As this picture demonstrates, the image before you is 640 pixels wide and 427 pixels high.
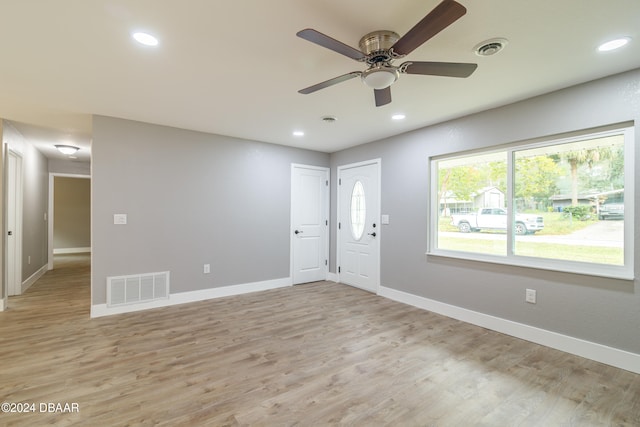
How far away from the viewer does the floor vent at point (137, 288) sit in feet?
12.1

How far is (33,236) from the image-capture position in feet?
17.7

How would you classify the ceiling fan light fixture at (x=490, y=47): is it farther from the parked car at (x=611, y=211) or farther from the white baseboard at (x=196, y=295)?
the white baseboard at (x=196, y=295)

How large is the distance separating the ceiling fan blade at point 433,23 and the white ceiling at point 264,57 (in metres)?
0.24

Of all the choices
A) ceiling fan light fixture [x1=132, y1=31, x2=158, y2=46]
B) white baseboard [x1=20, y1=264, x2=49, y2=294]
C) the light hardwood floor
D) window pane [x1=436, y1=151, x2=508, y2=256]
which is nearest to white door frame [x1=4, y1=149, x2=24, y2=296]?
white baseboard [x1=20, y1=264, x2=49, y2=294]

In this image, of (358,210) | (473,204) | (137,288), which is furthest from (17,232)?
(473,204)

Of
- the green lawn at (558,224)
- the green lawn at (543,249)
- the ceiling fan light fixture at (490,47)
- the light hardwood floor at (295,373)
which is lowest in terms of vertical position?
the light hardwood floor at (295,373)

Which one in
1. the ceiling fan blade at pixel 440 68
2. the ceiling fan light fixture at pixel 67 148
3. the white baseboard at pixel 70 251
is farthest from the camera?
the white baseboard at pixel 70 251

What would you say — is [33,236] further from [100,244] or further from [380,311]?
[380,311]

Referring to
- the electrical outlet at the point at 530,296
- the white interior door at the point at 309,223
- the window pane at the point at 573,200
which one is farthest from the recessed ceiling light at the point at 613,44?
the white interior door at the point at 309,223

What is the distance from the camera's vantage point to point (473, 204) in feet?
12.1

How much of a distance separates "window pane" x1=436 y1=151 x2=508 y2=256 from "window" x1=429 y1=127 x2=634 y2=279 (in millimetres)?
11

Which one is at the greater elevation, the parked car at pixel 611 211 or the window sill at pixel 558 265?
the parked car at pixel 611 211

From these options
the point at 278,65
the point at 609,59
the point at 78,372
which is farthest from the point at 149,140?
the point at 609,59

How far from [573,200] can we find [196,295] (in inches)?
188
